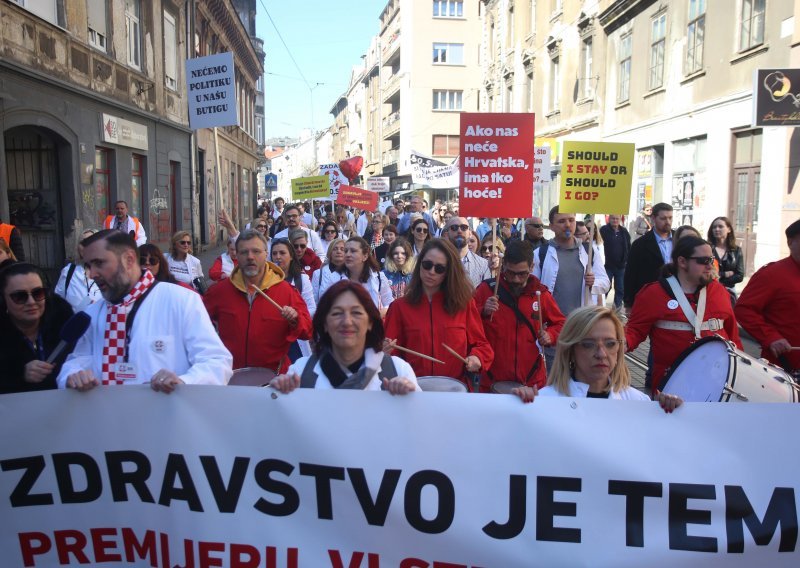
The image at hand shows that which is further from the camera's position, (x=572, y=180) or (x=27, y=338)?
(x=572, y=180)

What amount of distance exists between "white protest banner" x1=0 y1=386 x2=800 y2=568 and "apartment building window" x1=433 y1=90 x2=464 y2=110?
5324 centimetres

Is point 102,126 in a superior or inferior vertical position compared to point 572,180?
superior

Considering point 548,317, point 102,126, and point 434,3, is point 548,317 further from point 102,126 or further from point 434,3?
point 434,3

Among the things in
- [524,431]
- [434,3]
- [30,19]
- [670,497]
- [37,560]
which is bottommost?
[37,560]

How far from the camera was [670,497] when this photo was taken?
279cm

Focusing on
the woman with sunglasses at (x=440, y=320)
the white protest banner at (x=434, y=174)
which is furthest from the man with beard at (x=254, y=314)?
the white protest banner at (x=434, y=174)

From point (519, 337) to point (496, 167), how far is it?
2.18 metres

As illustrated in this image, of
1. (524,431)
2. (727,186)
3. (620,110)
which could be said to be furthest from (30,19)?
(620,110)

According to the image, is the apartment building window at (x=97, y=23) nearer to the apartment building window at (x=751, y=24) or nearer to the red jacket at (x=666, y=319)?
the red jacket at (x=666, y=319)

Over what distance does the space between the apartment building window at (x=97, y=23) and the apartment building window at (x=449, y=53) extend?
41317 millimetres

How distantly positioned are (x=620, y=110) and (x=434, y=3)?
34.6 metres

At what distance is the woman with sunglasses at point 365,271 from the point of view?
6617 mm

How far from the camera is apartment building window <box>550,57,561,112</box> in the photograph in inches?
1141

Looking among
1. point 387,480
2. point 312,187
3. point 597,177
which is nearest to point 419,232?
point 597,177
